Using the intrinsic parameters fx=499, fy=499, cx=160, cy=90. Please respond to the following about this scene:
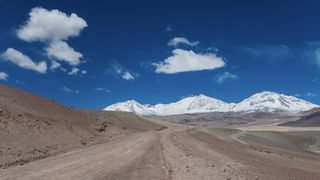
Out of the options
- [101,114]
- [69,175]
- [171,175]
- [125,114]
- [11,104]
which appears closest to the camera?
[69,175]

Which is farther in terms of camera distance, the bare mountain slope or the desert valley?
the bare mountain slope

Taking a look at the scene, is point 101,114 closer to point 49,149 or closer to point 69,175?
point 49,149

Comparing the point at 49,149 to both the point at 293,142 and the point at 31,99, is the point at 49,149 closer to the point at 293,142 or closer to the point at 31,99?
the point at 31,99

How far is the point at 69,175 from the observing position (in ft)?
73.9

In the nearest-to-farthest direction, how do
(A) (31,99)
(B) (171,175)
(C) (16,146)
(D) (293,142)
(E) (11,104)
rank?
1. (B) (171,175)
2. (C) (16,146)
3. (E) (11,104)
4. (A) (31,99)
5. (D) (293,142)

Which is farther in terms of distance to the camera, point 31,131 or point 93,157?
point 31,131

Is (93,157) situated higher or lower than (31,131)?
lower

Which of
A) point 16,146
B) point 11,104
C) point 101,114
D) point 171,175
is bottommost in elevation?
point 171,175

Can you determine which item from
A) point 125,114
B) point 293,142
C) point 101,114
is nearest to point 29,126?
point 293,142

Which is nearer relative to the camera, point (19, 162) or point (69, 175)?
point (69, 175)

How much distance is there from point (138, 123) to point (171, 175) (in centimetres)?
12530

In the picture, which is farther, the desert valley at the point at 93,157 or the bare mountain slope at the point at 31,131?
the bare mountain slope at the point at 31,131

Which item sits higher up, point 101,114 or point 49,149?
point 101,114

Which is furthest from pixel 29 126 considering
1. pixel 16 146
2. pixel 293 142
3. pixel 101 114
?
pixel 101 114
